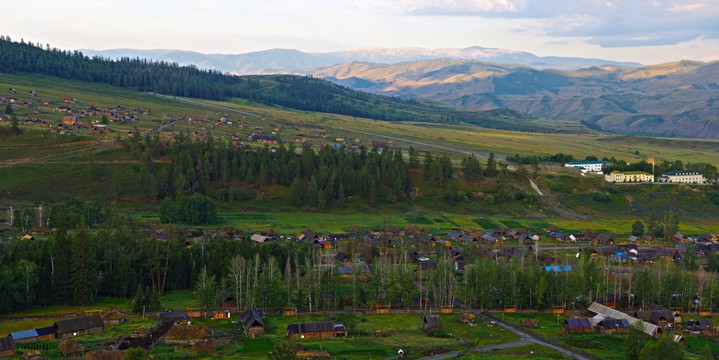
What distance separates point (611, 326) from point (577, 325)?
3.13 meters

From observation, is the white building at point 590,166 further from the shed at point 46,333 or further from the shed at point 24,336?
the shed at point 24,336

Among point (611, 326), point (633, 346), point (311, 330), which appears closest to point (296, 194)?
point (311, 330)

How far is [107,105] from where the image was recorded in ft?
616

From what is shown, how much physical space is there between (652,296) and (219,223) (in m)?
62.5

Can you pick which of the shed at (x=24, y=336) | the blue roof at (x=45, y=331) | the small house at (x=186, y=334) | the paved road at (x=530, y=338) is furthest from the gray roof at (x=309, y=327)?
the shed at (x=24, y=336)

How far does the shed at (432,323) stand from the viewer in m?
54.7

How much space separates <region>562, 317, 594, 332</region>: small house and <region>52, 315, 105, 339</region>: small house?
129ft

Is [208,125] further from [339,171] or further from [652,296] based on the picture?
[652,296]

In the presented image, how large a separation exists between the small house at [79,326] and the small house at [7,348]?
14.1 feet

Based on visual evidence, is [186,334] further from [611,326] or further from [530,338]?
[611,326]

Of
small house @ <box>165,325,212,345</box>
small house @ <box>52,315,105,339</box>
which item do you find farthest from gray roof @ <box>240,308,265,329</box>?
small house @ <box>52,315,105,339</box>

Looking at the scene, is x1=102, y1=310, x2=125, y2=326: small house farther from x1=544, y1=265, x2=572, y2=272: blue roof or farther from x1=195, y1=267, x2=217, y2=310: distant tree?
x1=544, y1=265, x2=572, y2=272: blue roof

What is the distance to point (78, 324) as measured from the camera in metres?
51.2

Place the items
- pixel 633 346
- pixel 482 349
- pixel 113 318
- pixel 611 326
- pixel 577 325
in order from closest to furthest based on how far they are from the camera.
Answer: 1. pixel 633 346
2. pixel 482 349
3. pixel 113 318
4. pixel 577 325
5. pixel 611 326
